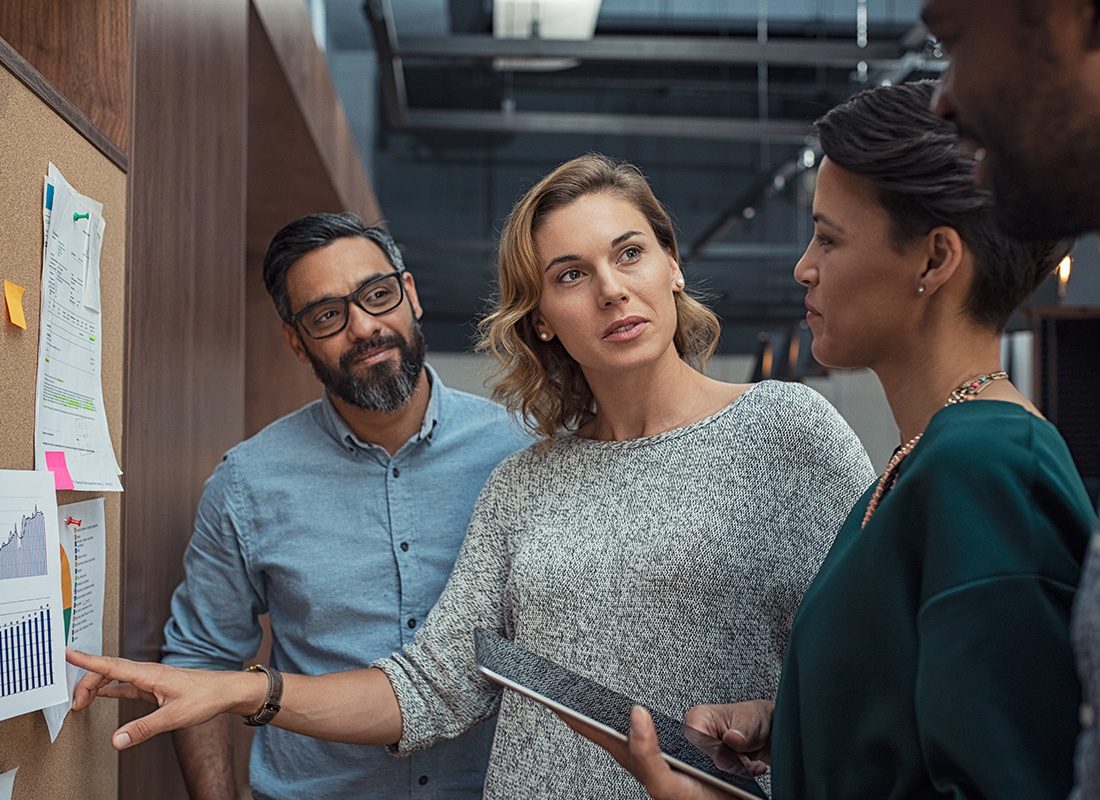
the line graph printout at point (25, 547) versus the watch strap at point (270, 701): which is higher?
the line graph printout at point (25, 547)

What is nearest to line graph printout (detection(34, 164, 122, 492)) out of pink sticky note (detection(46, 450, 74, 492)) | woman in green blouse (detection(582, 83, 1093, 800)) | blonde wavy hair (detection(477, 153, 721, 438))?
pink sticky note (detection(46, 450, 74, 492))

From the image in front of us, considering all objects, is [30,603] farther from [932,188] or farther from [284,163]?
[284,163]

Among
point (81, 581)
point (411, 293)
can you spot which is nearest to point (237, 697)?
point (81, 581)

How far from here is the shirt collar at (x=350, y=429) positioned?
2289 millimetres

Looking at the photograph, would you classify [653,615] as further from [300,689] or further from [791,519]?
[300,689]

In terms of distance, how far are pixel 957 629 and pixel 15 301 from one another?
3.89 feet

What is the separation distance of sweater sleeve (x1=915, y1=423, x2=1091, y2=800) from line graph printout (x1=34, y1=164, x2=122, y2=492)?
1172 mm

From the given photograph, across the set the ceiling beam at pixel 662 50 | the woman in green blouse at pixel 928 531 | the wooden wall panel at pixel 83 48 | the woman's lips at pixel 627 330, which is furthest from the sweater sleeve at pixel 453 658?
the ceiling beam at pixel 662 50

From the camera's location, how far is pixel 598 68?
350 inches

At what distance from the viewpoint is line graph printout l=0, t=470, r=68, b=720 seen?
1.46 metres

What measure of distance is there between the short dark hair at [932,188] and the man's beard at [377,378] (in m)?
1.17

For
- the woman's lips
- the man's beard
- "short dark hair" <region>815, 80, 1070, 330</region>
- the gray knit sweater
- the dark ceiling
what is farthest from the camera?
the dark ceiling

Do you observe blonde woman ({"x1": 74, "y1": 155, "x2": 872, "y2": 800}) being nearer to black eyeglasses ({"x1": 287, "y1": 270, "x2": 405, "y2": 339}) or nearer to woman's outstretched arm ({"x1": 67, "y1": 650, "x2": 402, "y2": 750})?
woman's outstretched arm ({"x1": 67, "y1": 650, "x2": 402, "y2": 750})

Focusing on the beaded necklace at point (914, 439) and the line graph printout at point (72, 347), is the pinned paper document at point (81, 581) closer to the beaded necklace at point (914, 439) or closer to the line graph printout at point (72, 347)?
the line graph printout at point (72, 347)
